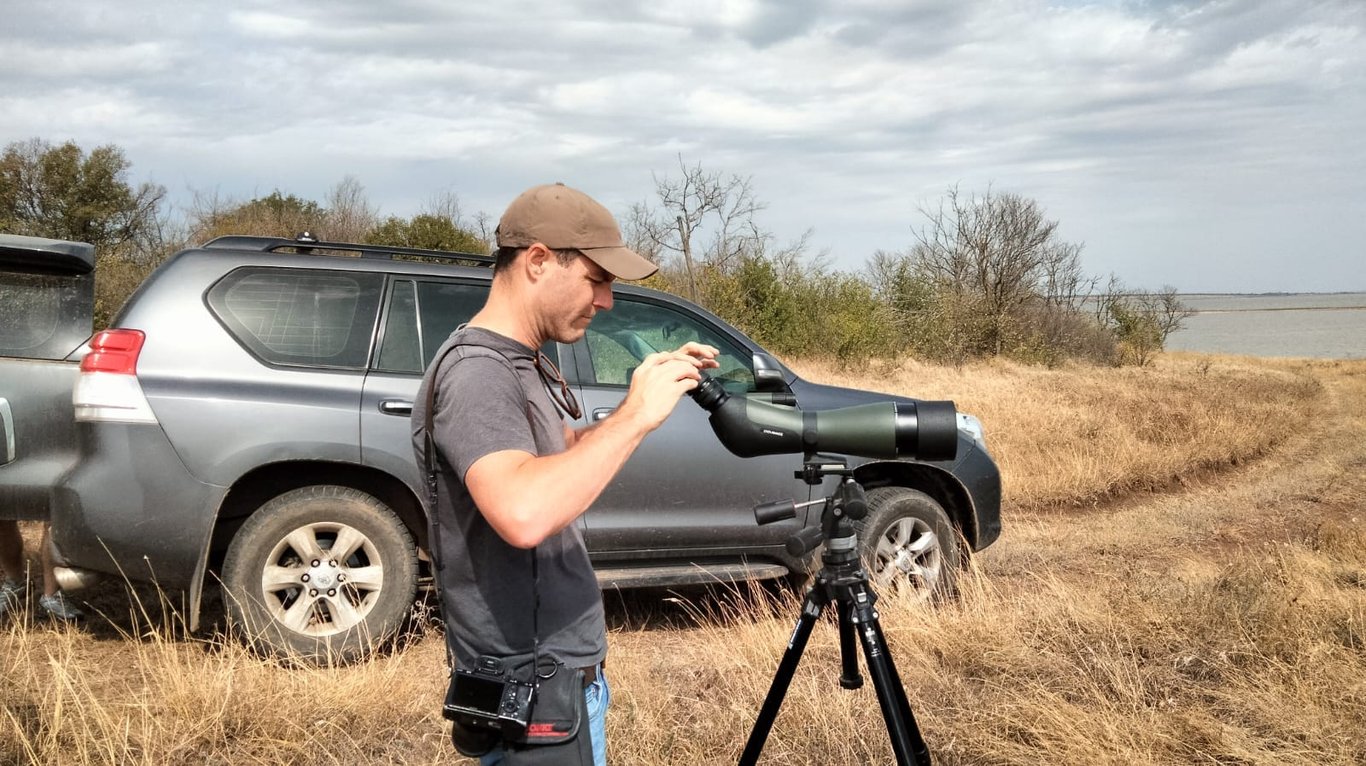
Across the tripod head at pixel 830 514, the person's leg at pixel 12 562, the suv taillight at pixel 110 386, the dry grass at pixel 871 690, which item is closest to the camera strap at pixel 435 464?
the tripod head at pixel 830 514

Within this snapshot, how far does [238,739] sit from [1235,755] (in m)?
2.95

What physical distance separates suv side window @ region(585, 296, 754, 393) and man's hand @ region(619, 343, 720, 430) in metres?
Result: 3.23

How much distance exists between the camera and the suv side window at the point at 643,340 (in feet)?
16.9

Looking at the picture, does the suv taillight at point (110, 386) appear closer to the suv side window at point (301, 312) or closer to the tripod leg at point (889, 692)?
the suv side window at point (301, 312)

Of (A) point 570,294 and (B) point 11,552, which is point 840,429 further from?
(B) point 11,552

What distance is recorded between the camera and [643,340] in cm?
527

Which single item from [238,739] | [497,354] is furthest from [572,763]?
[238,739]

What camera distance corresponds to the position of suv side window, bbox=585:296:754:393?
5.14 metres

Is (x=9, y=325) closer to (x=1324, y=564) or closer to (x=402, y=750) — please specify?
→ (x=402, y=750)

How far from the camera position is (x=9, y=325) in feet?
16.4

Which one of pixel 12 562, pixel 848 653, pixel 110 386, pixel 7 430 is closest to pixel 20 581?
pixel 12 562

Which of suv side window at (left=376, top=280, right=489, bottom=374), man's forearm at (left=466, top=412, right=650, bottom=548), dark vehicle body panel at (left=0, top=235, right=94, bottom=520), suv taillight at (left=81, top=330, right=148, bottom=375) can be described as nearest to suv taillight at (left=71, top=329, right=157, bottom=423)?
suv taillight at (left=81, top=330, right=148, bottom=375)

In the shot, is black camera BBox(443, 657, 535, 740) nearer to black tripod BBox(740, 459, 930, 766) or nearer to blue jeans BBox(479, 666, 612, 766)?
blue jeans BBox(479, 666, 612, 766)

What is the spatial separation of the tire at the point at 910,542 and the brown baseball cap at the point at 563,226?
3.50 m
